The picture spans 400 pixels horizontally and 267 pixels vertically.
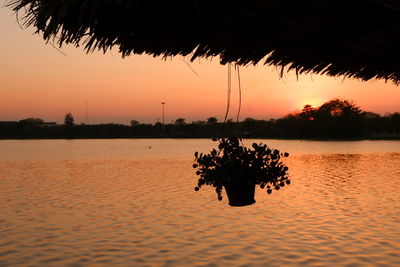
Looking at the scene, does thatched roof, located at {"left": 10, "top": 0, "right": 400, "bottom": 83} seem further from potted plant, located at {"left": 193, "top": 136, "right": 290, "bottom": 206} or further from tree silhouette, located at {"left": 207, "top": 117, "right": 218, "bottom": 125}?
tree silhouette, located at {"left": 207, "top": 117, "right": 218, "bottom": 125}

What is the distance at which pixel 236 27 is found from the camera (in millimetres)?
4277

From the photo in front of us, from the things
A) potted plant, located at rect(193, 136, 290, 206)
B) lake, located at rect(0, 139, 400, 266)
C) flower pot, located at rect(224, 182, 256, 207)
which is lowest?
lake, located at rect(0, 139, 400, 266)

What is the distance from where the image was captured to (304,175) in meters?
25.6

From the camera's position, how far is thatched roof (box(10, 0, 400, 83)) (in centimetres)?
367

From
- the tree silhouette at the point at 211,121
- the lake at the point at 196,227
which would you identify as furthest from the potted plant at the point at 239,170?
the tree silhouette at the point at 211,121

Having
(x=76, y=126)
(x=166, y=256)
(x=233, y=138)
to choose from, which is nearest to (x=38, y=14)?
(x=233, y=138)

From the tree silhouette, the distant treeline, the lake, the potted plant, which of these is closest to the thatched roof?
the potted plant

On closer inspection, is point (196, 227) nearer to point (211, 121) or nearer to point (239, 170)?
point (239, 170)

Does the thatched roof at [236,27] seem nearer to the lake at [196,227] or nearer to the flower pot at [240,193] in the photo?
the flower pot at [240,193]

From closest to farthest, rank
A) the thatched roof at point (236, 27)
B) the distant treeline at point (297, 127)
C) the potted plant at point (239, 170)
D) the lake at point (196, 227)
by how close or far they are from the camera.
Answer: the thatched roof at point (236, 27) < the potted plant at point (239, 170) < the lake at point (196, 227) < the distant treeline at point (297, 127)

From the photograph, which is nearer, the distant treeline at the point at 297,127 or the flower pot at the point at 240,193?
the flower pot at the point at 240,193

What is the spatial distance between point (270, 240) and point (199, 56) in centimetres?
608

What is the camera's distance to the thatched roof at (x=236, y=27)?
3.67 meters

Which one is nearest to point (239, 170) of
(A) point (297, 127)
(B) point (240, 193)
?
(B) point (240, 193)
